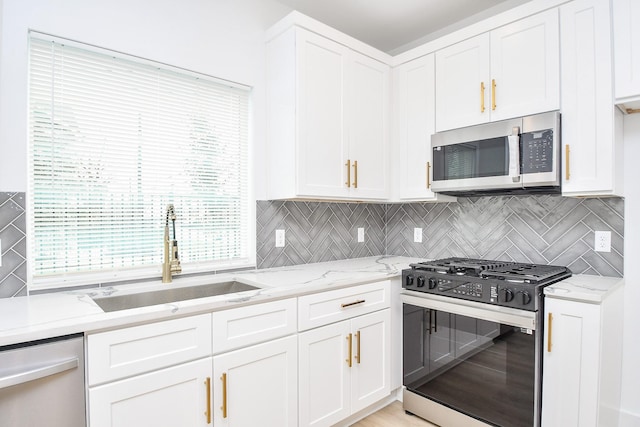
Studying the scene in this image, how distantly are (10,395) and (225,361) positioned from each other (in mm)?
730

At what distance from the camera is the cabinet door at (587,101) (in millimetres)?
1818

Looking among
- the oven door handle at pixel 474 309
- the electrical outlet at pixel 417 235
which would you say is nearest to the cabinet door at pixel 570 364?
the oven door handle at pixel 474 309

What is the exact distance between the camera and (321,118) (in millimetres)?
2320

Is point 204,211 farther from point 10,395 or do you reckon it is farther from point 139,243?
point 10,395

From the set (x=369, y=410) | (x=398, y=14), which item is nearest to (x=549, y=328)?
(x=369, y=410)

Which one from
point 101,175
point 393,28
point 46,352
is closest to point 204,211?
point 101,175

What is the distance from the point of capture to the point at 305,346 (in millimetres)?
1898

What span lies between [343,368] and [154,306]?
118cm

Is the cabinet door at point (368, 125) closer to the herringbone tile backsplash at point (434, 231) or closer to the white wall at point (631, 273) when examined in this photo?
the herringbone tile backsplash at point (434, 231)

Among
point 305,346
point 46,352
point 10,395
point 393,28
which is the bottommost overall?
point 305,346

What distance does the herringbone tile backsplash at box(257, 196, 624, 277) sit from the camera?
2.15 meters

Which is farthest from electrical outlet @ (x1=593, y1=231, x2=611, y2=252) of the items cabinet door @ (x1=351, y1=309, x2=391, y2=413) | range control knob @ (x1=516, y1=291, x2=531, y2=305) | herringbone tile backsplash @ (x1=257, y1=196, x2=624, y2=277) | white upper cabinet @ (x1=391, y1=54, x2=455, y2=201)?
cabinet door @ (x1=351, y1=309, x2=391, y2=413)

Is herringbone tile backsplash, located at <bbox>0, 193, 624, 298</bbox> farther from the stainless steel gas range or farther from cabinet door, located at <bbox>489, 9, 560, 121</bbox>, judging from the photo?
cabinet door, located at <bbox>489, 9, 560, 121</bbox>

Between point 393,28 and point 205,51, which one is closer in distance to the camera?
point 205,51
